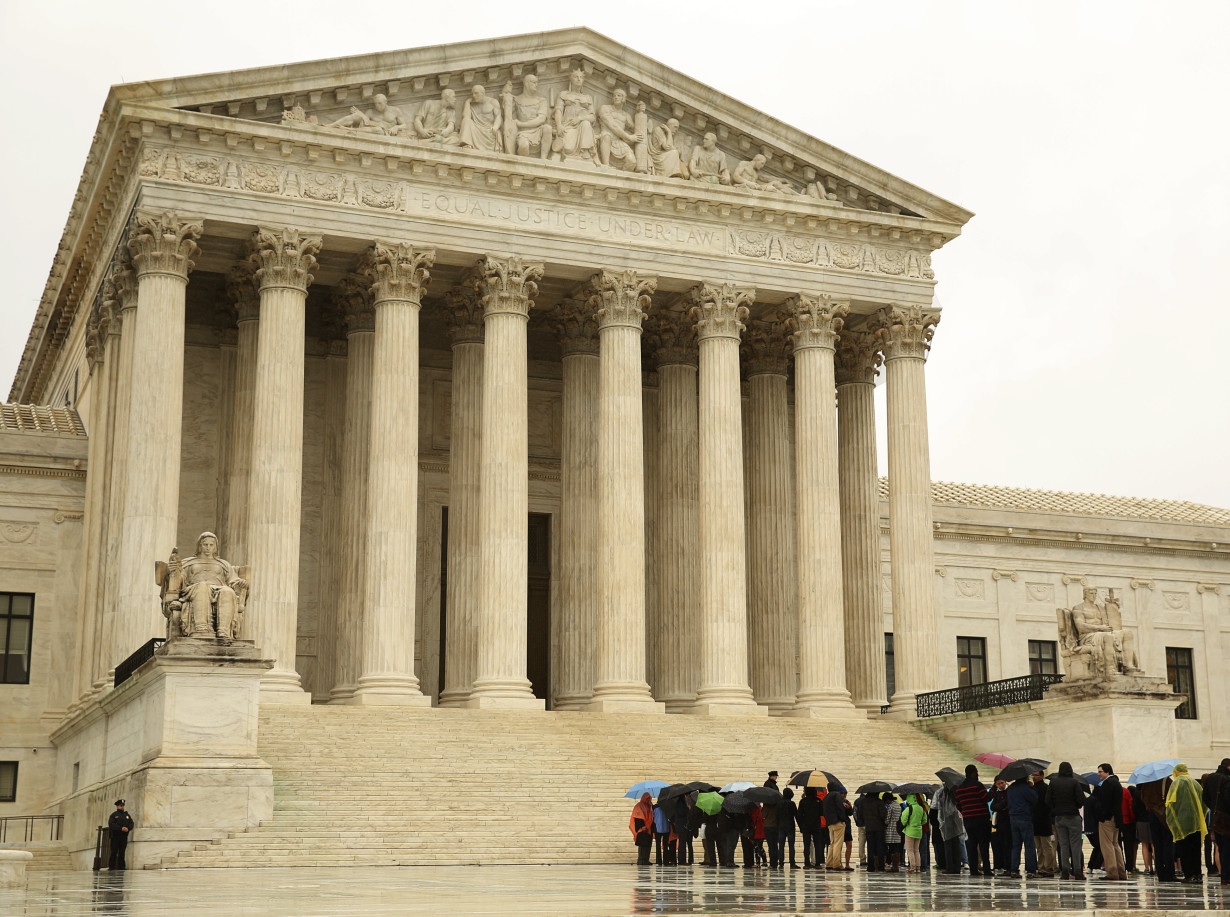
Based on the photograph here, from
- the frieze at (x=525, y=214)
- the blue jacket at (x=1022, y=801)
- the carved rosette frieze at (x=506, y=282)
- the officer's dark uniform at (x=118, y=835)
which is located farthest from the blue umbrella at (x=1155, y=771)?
the frieze at (x=525, y=214)

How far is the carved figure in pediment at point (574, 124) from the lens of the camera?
4253 centimetres

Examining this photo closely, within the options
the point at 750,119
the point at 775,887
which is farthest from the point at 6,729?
the point at 775,887

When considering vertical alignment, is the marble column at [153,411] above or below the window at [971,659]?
above

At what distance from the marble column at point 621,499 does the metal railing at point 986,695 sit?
737 centimetres

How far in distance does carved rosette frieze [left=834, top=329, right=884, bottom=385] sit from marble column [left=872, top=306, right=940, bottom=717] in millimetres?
1538

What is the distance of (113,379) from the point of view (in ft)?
141

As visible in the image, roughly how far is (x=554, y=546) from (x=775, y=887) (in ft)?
92.3

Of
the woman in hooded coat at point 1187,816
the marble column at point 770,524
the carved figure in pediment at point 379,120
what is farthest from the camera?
the marble column at point 770,524

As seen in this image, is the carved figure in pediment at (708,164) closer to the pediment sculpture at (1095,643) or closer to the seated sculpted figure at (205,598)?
the pediment sculpture at (1095,643)

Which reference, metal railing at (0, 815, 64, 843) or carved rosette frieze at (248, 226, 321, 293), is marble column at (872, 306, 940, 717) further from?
metal railing at (0, 815, 64, 843)

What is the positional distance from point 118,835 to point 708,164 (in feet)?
81.8

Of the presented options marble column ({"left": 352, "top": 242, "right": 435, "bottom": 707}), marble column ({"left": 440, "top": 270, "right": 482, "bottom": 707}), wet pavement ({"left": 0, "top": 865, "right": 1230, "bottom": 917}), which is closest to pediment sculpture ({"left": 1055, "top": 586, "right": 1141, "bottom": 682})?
wet pavement ({"left": 0, "top": 865, "right": 1230, "bottom": 917})

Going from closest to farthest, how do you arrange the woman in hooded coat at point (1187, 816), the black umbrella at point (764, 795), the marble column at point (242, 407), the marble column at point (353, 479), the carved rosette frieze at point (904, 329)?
the woman in hooded coat at point (1187, 816) → the black umbrella at point (764, 795) → the marble column at point (242, 407) → the marble column at point (353, 479) → the carved rosette frieze at point (904, 329)

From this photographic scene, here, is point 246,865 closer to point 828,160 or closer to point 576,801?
point 576,801
